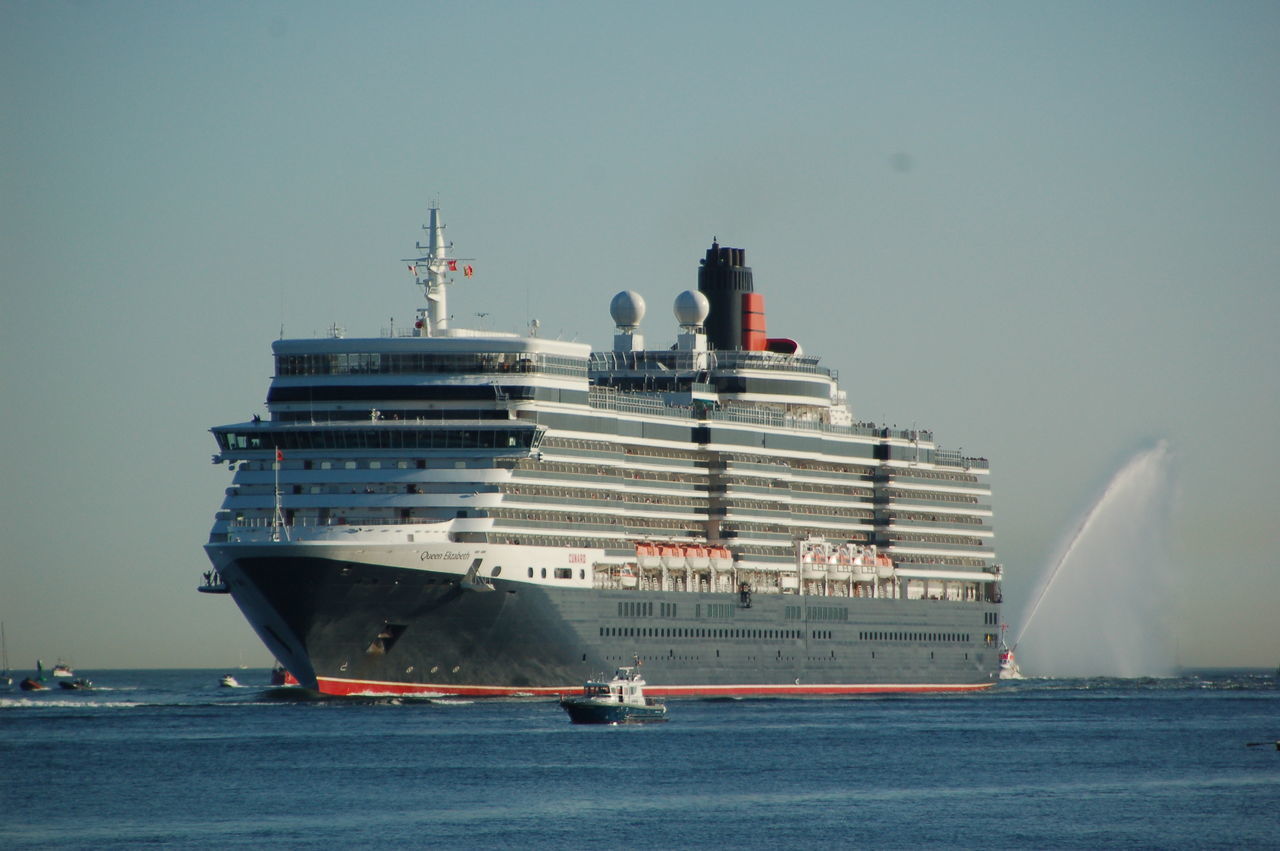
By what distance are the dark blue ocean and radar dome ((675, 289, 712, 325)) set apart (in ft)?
92.8

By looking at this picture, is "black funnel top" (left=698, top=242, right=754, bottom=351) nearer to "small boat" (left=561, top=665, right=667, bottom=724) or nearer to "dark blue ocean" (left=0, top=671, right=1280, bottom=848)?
"dark blue ocean" (left=0, top=671, right=1280, bottom=848)

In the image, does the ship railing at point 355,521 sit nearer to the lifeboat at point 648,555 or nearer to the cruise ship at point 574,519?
the cruise ship at point 574,519

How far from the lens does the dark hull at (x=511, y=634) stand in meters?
98.8

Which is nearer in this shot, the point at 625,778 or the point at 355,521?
the point at 625,778

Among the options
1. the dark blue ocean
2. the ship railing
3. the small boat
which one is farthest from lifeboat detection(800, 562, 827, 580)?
the ship railing

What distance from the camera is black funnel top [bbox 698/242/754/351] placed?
456 feet

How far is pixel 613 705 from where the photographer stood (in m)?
98.5

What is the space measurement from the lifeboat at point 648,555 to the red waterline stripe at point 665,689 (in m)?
6.61

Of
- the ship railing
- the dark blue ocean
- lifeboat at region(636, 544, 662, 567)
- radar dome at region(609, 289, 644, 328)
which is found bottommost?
the dark blue ocean

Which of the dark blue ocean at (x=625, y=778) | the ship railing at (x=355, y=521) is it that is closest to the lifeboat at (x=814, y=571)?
the dark blue ocean at (x=625, y=778)

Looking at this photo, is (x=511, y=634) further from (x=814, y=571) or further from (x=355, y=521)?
(x=814, y=571)

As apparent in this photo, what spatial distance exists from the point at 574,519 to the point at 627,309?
25672mm

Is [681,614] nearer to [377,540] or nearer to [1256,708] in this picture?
[377,540]

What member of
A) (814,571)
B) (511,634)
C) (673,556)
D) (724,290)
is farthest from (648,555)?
(724,290)
